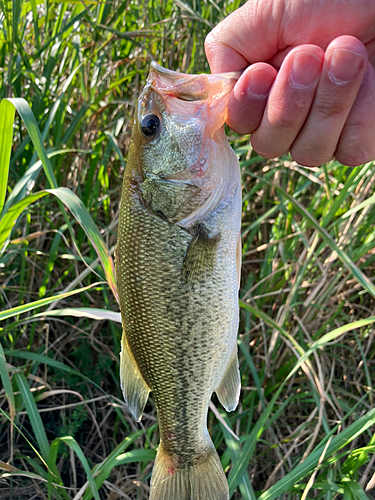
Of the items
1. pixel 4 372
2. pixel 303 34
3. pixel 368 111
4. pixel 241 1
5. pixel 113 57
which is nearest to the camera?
pixel 368 111

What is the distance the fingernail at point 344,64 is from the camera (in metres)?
1.10

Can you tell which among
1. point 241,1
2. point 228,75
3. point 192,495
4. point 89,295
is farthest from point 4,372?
point 241,1

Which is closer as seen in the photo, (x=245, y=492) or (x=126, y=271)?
(x=126, y=271)

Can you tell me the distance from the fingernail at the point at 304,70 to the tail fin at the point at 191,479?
121cm

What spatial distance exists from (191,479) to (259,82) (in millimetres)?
1287

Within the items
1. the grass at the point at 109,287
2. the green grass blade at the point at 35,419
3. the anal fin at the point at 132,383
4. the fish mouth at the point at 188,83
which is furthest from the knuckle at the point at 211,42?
the green grass blade at the point at 35,419

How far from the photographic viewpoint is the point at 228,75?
4.41 feet

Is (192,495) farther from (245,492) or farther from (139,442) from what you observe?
(139,442)

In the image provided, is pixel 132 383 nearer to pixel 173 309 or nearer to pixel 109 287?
pixel 173 309

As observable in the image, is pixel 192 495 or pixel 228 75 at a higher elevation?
pixel 228 75

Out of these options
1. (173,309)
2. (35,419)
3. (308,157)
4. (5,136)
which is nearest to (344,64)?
(308,157)

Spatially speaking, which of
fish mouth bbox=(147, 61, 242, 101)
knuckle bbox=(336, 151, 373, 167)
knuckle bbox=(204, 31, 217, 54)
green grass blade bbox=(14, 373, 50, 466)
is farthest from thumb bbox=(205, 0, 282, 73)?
green grass blade bbox=(14, 373, 50, 466)

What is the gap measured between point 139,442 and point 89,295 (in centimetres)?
84

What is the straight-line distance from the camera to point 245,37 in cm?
145
